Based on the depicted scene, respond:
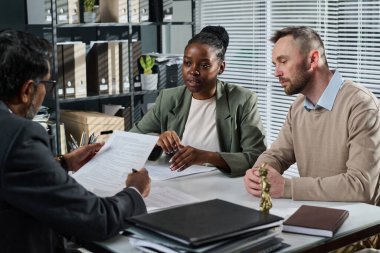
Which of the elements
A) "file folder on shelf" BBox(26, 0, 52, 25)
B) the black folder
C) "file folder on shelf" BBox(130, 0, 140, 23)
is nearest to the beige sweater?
the black folder

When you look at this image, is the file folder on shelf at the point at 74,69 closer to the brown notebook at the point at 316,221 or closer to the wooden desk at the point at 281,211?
the wooden desk at the point at 281,211

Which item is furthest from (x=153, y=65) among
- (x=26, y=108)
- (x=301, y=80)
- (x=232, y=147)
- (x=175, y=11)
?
(x=26, y=108)

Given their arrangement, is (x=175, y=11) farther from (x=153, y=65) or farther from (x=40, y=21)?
(x=40, y=21)

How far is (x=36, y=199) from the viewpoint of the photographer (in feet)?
4.39

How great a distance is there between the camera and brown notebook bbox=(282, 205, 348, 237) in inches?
58.6

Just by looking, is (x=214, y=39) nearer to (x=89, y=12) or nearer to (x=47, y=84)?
(x=47, y=84)

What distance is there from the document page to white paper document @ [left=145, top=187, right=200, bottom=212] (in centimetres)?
11

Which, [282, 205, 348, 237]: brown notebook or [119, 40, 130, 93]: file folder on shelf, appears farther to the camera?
[119, 40, 130, 93]: file folder on shelf

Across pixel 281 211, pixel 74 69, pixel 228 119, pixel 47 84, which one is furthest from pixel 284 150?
pixel 74 69

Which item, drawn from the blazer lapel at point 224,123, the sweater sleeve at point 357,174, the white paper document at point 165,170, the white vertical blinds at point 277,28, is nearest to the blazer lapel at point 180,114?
the blazer lapel at point 224,123

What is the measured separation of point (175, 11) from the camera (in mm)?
4785

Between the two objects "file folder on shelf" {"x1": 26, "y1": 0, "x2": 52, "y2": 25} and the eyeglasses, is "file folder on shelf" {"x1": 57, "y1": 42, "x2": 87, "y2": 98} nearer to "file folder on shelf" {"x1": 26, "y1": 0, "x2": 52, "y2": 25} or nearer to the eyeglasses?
"file folder on shelf" {"x1": 26, "y1": 0, "x2": 52, "y2": 25}

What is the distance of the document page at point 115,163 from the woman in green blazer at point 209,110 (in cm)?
52

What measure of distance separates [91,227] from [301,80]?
1.14 metres
